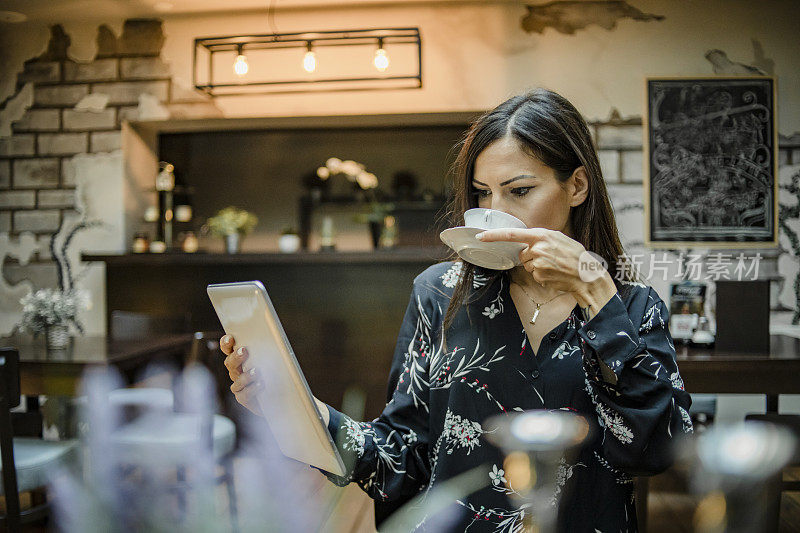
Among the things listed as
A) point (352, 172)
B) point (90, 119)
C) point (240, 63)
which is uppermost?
point (240, 63)

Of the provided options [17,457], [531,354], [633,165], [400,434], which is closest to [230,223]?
[17,457]

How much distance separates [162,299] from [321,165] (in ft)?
4.19

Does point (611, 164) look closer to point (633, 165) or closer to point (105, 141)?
point (633, 165)

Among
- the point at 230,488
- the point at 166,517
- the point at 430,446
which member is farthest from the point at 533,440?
the point at 166,517

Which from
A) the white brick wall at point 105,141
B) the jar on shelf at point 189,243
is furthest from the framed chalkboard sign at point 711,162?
the white brick wall at point 105,141

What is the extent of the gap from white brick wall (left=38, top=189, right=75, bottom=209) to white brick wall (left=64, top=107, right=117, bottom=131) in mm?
382

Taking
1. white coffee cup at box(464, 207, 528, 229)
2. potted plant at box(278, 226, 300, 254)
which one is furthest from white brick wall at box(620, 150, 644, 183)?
white coffee cup at box(464, 207, 528, 229)

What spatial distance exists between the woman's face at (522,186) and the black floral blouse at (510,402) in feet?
0.48

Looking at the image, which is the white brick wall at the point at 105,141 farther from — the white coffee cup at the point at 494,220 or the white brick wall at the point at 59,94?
the white coffee cup at the point at 494,220

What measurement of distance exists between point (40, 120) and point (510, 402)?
3.75 meters

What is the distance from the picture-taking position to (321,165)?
3.84 m

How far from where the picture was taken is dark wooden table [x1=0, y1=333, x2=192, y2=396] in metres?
2.11

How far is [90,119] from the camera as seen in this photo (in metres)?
3.57

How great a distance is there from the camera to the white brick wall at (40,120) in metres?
3.59
